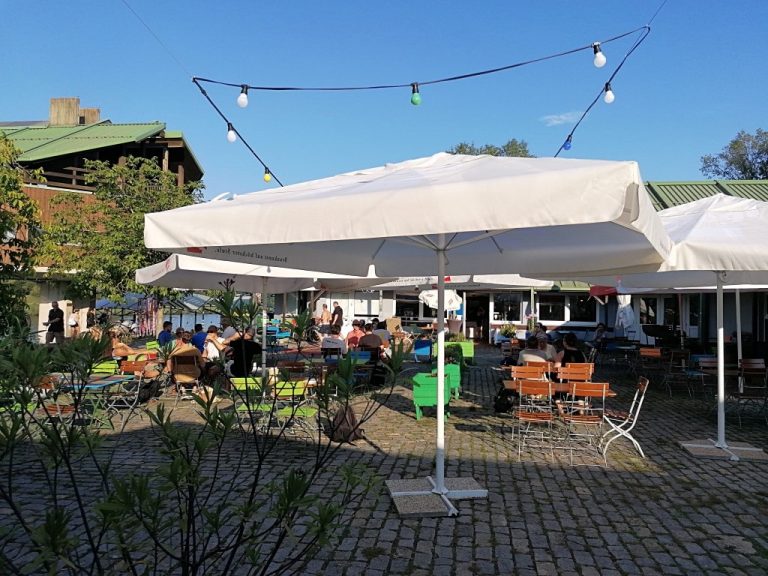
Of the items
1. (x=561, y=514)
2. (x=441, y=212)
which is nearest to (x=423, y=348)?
(x=561, y=514)

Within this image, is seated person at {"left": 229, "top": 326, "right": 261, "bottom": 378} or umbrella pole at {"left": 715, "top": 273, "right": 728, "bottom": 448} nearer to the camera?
umbrella pole at {"left": 715, "top": 273, "right": 728, "bottom": 448}

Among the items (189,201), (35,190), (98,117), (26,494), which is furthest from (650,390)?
(98,117)

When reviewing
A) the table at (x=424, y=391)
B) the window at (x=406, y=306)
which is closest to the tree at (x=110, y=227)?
the window at (x=406, y=306)

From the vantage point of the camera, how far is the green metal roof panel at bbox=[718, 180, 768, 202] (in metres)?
20.9

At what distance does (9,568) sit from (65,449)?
0.44m

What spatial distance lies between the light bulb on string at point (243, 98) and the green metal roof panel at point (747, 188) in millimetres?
17355

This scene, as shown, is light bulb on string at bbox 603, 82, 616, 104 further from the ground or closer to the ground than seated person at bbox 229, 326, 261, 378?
further from the ground

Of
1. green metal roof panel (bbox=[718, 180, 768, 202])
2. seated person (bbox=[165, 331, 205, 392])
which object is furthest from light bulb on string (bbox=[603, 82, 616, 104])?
green metal roof panel (bbox=[718, 180, 768, 202])

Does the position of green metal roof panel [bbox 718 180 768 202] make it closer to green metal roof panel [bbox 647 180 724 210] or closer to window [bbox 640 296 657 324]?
green metal roof panel [bbox 647 180 724 210]

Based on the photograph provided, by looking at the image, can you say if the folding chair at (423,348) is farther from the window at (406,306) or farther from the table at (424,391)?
the window at (406,306)

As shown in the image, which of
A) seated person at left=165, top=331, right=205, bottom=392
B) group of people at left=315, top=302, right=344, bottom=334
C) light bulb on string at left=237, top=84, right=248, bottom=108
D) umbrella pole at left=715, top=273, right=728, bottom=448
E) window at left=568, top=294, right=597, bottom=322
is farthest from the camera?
window at left=568, top=294, right=597, bottom=322

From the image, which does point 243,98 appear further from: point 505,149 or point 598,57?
point 505,149

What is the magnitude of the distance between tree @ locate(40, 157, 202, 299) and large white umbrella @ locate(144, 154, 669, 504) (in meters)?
14.8

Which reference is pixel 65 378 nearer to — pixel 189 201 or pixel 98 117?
pixel 189 201
